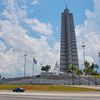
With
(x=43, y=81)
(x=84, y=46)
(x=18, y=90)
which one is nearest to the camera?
(x=18, y=90)

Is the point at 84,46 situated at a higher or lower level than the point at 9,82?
higher

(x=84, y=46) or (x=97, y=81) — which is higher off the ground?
(x=84, y=46)

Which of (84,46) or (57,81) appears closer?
(57,81)

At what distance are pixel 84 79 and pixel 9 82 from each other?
41.7 m

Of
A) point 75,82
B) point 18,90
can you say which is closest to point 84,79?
point 75,82

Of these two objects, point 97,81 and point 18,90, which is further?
point 97,81

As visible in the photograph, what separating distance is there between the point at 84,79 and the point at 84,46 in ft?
72.3

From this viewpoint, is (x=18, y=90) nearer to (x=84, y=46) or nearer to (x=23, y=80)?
(x=23, y=80)

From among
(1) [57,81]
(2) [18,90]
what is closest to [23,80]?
(1) [57,81]

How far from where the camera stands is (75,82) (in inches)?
6344

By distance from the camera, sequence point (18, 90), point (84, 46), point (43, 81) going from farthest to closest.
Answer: point (84, 46) → point (43, 81) → point (18, 90)

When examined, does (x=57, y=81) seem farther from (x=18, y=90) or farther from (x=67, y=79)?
(x=18, y=90)

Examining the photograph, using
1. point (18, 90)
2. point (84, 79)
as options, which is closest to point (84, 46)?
point (84, 79)

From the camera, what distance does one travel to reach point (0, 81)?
17800 centimetres
